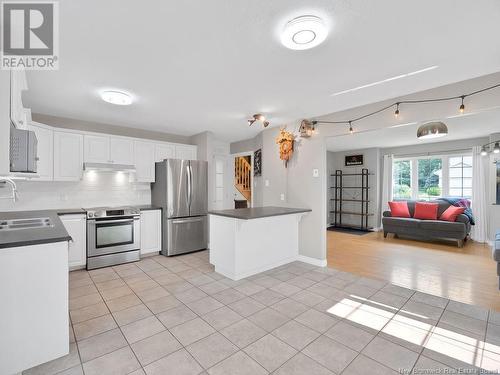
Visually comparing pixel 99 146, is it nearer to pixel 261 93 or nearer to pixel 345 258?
pixel 261 93

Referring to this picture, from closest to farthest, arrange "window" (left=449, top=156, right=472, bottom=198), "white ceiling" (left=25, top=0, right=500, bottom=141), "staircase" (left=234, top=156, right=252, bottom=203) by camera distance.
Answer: "white ceiling" (left=25, top=0, right=500, bottom=141), "window" (left=449, top=156, right=472, bottom=198), "staircase" (left=234, top=156, right=252, bottom=203)

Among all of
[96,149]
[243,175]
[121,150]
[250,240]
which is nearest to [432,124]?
[250,240]

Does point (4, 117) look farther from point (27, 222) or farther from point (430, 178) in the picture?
point (430, 178)

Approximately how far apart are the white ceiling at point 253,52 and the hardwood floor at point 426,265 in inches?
98.0

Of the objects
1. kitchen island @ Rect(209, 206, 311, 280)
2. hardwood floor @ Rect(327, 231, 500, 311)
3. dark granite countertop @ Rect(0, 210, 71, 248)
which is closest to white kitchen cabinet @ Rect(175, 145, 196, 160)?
kitchen island @ Rect(209, 206, 311, 280)

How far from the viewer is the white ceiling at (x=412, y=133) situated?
13.6 ft

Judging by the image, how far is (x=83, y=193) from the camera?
4195 mm

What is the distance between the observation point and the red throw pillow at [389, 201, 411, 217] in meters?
6.07

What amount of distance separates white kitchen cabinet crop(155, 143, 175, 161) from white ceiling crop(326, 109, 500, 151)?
304 cm

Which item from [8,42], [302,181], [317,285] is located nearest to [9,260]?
[8,42]

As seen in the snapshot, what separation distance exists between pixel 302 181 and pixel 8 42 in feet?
12.3

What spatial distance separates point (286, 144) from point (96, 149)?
10.6 feet

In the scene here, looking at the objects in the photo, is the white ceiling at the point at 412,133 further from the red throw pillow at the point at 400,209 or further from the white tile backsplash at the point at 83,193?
the white tile backsplash at the point at 83,193

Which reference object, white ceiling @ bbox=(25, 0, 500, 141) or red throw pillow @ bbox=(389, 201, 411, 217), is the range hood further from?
red throw pillow @ bbox=(389, 201, 411, 217)
